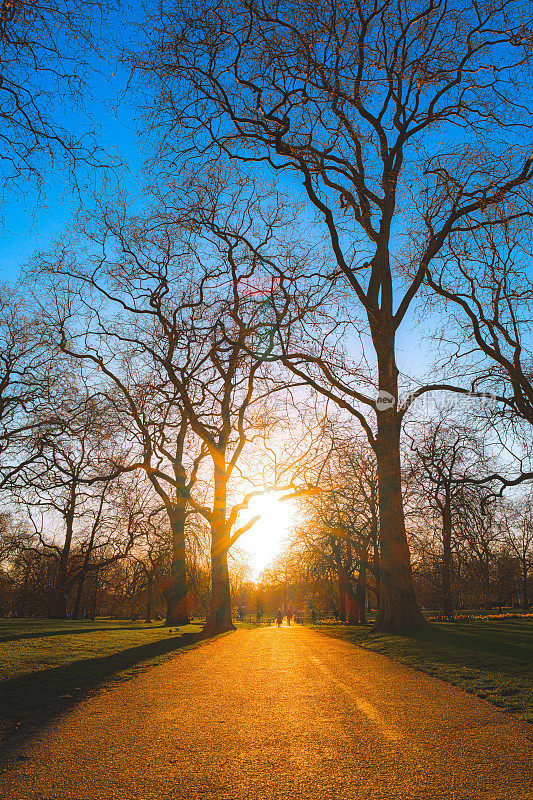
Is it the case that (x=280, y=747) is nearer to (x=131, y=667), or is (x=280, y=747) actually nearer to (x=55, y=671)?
(x=55, y=671)

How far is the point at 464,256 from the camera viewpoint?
14.5 metres

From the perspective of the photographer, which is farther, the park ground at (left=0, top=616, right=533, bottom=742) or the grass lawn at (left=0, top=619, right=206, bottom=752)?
the park ground at (left=0, top=616, right=533, bottom=742)

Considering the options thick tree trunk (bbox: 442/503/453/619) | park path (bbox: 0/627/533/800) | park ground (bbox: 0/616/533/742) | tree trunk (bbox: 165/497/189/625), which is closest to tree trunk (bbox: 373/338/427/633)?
park ground (bbox: 0/616/533/742)

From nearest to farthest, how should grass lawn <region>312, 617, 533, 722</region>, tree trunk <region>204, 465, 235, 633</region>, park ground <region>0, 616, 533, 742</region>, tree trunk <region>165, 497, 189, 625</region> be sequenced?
park ground <region>0, 616, 533, 742</region> < grass lawn <region>312, 617, 533, 722</region> < tree trunk <region>204, 465, 235, 633</region> < tree trunk <region>165, 497, 189, 625</region>

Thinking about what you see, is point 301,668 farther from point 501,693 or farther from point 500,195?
point 500,195

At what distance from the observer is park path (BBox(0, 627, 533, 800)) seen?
2824 mm

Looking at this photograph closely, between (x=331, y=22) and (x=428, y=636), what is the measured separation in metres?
13.0

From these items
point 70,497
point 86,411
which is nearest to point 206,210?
point 86,411

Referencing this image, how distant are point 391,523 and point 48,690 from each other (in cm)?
909

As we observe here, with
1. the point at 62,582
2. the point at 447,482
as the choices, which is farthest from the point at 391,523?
the point at 62,582

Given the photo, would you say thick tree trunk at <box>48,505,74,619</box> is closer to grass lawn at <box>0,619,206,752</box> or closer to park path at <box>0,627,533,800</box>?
grass lawn at <box>0,619,206,752</box>

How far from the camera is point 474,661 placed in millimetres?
7328

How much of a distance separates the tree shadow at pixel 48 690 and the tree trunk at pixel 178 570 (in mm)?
13614

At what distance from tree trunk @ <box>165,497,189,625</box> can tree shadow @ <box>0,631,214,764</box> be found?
44.7ft
